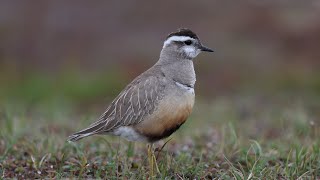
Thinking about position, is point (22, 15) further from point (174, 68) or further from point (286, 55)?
point (174, 68)

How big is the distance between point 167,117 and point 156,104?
0.61ft

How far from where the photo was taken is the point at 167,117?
279 inches

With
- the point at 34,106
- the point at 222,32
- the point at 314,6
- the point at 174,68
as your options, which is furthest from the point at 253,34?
the point at 174,68

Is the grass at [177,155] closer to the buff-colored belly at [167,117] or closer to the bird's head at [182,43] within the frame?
the buff-colored belly at [167,117]

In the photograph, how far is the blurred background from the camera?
48.8ft

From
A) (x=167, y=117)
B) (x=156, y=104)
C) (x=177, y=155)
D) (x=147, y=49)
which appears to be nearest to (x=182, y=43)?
(x=156, y=104)

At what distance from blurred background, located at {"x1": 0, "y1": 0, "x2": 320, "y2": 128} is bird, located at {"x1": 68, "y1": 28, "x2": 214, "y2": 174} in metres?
4.39

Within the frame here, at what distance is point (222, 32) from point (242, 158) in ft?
45.2

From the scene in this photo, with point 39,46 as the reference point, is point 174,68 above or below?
above

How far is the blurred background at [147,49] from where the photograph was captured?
1487cm

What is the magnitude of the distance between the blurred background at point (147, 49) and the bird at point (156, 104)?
4.39m

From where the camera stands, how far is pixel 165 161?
7016 millimetres

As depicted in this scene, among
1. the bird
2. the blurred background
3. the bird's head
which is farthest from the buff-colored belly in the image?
the blurred background

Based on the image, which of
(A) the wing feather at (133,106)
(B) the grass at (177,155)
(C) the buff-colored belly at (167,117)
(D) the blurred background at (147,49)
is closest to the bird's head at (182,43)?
(A) the wing feather at (133,106)
